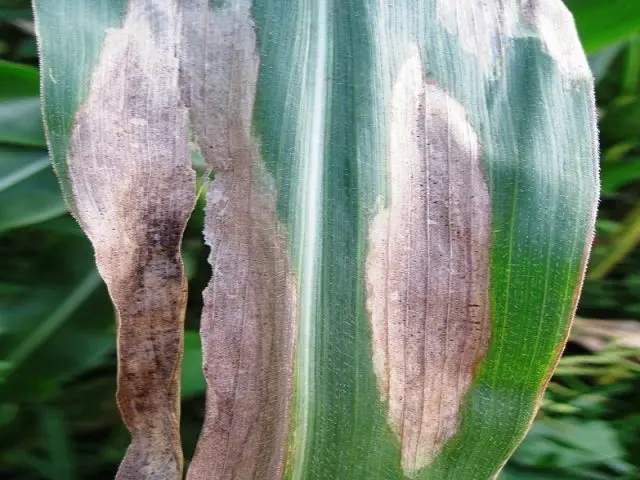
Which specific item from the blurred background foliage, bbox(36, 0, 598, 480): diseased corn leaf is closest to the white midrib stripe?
bbox(36, 0, 598, 480): diseased corn leaf

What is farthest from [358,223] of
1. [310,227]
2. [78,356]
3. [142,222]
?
[78,356]

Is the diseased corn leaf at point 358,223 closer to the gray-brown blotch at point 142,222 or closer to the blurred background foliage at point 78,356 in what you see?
the gray-brown blotch at point 142,222

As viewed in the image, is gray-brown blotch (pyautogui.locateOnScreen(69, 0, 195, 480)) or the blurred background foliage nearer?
gray-brown blotch (pyautogui.locateOnScreen(69, 0, 195, 480))

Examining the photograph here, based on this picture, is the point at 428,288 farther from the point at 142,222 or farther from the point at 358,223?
the point at 142,222

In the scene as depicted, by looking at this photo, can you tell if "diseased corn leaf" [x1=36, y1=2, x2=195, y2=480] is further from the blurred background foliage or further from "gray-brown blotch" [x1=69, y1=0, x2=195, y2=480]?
the blurred background foliage

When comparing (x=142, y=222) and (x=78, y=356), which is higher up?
(x=142, y=222)

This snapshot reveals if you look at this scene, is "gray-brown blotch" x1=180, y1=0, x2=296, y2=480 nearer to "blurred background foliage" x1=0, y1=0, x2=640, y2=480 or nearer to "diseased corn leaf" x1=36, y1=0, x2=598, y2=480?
"diseased corn leaf" x1=36, y1=0, x2=598, y2=480

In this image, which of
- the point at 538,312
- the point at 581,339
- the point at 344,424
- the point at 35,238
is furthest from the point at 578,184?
the point at 35,238
